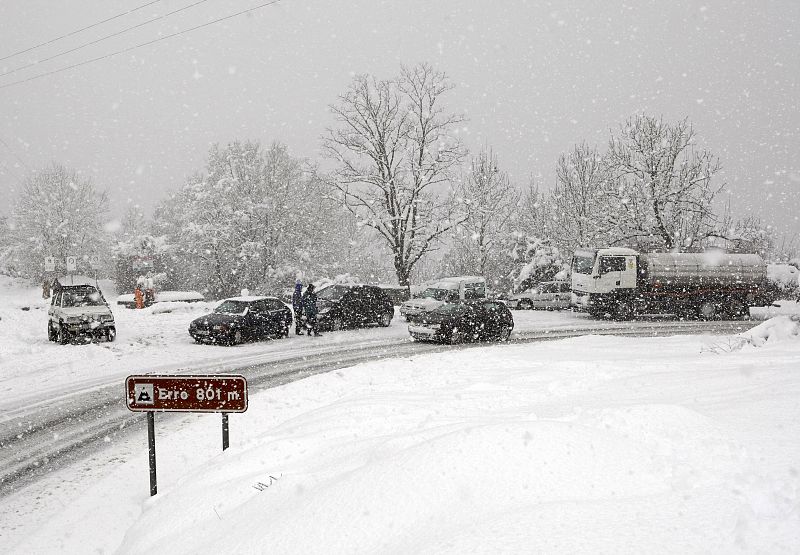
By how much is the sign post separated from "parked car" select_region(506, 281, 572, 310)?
28.5 m

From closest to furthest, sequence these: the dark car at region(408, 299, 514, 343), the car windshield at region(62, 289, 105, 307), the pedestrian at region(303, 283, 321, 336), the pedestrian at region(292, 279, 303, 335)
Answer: the car windshield at region(62, 289, 105, 307) → the dark car at region(408, 299, 514, 343) → the pedestrian at region(303, 283, 321, 336) → the pedestrian at region(292, 279, 303, 335)

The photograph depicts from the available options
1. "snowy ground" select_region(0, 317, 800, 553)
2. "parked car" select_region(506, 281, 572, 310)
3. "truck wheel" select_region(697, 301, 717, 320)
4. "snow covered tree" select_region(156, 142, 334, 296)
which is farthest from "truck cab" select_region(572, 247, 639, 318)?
"snow covered tree" select_region(156, 142, 334, 296)

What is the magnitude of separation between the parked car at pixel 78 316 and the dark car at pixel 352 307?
7.13m

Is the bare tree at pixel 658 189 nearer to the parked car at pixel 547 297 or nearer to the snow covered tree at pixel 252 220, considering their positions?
the parked car at pixel 547 297

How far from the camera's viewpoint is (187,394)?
5.34 meters

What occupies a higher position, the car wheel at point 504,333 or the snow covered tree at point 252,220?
the snow covered tree at point 252,220

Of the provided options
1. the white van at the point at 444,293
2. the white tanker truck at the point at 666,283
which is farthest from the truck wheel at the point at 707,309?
the white van at the point at 444,293

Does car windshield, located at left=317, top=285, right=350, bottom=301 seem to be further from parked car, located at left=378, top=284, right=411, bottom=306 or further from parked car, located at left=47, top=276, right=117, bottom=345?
parked car, located at left=378, top=284, right=411, bottom=306

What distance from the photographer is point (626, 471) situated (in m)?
3.44

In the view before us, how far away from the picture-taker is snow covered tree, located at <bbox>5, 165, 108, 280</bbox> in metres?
51.8

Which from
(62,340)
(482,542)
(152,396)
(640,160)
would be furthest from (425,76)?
(482,542)

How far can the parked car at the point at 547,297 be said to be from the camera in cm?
3231

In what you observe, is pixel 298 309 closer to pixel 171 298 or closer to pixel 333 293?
pixel 333 293

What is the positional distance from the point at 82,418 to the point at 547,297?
1079 inches
